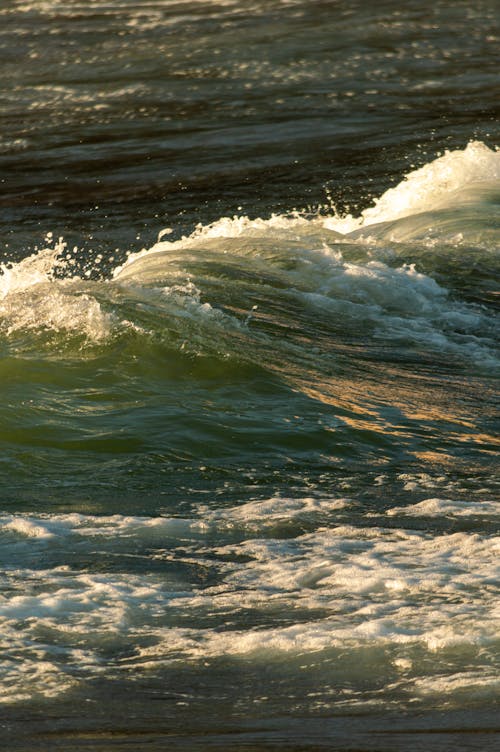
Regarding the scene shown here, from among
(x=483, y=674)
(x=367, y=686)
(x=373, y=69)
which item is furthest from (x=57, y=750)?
(x=373, y=69)

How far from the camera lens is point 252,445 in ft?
18.2

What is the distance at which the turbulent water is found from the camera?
3.40 metres

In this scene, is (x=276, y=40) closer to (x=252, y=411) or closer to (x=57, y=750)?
(x=252, y=411)

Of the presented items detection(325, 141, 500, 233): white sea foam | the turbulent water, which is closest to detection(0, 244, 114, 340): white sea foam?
the turbulent water

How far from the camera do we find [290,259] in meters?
9.05

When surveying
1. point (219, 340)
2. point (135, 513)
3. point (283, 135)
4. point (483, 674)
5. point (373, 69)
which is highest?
point (373, 69)

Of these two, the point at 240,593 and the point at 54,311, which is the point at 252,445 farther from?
the point at 54,311

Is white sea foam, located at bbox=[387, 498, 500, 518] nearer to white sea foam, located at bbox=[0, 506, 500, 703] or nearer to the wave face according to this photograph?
the wave face

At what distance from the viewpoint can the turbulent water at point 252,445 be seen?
11.1 feet

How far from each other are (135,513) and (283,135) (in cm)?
1050

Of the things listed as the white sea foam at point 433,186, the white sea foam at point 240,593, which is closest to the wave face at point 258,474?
the white sea foam at point 240,593

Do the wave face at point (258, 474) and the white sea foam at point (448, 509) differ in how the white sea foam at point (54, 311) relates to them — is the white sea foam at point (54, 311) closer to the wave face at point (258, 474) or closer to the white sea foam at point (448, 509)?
the wave face at point (258, 474)

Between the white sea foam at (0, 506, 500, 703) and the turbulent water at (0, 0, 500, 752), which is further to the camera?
the white sea foam at (0, 506, 500, 703)

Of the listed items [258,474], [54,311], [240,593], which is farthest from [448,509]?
[54,311]
